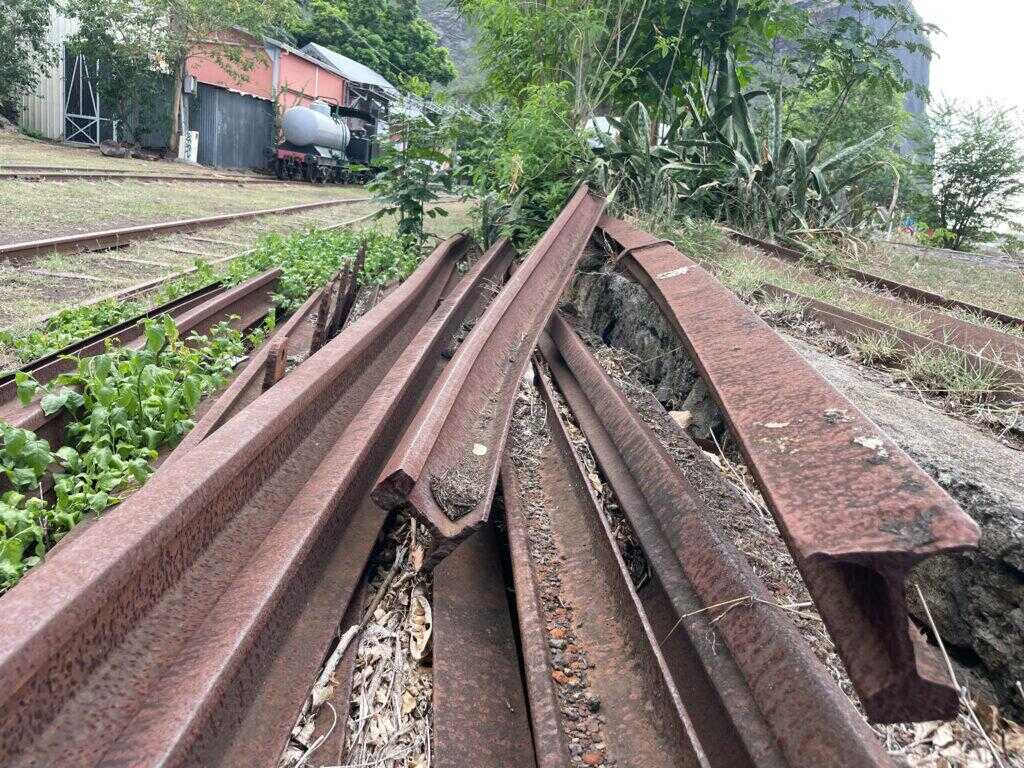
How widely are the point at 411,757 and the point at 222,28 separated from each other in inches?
1024

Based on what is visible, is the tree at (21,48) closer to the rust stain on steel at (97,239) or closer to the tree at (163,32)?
the tree at (163,32)

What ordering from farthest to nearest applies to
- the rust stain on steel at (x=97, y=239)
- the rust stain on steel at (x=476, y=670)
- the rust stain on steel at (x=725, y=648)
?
the rust stain on steel at (x=97, y=239), the rust stain on steel at (x=476, y=670), the rust stain on steel at (x=725, y=648)

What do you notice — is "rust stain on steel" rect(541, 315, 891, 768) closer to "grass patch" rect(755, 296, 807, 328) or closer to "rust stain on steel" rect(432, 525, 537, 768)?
"rust stain on steel" rect(432, 525, 537, 768)

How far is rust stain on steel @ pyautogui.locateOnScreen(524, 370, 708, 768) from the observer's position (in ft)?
3.69

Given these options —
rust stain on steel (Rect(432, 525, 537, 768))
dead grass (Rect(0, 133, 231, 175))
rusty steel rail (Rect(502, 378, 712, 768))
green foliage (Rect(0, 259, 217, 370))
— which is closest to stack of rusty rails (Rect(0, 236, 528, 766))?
rust stain on steel (Rect(432, 525, 537, 768))

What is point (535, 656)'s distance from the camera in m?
1.27

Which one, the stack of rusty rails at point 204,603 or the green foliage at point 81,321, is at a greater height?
the stack of rusty rails at point 204,603

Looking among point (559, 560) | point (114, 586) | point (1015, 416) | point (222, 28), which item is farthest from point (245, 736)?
point (222, 28)

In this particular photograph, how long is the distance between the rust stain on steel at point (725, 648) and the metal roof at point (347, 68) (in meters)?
30.5

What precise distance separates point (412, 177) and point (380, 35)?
133ft

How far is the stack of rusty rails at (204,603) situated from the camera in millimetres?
869

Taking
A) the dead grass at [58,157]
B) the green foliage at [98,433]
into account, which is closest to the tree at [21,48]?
the dead grass at [58,157]


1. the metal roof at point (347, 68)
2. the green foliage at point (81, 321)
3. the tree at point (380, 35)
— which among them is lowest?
the green foliage at point (81, 321)

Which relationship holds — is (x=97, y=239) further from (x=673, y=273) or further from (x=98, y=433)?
(x=673, y=273)
